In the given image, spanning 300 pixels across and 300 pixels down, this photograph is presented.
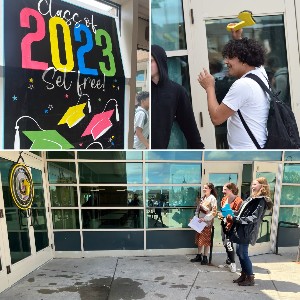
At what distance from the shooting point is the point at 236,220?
162cm

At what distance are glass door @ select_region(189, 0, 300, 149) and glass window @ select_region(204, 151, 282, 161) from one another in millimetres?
183

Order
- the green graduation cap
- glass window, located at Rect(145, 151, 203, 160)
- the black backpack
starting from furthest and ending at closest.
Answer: the green graduation cap → glass window, located at Rect(145, 151, 203, 160) → the black backpack

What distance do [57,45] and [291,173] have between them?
3.88 feet

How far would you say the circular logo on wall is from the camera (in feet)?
5.53

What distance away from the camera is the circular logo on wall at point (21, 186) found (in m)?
1.68

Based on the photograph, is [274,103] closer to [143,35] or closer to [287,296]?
[143,35]

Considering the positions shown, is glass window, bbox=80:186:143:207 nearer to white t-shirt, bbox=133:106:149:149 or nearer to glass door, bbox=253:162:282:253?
white t-shirt, bbox=133:106:149:149

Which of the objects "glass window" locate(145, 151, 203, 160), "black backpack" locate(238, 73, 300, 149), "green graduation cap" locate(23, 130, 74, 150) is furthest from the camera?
"green graduation cap" locate(23, 130, 74, 150)

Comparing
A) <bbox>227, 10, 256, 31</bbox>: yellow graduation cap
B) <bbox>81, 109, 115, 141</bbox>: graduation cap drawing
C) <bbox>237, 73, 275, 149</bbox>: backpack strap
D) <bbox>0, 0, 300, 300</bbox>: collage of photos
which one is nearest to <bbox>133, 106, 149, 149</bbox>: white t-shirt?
<bbox>0, 0, 300, 300</bbox>: collage of photos

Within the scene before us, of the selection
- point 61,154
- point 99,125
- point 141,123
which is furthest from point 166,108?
point 61,154

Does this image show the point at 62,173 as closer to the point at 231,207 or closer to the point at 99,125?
the point at 99,125

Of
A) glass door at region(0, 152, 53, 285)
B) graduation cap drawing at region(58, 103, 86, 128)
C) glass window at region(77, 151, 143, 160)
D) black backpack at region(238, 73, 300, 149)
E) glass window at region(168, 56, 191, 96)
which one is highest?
glass window at region(168, 56, 191, 96)

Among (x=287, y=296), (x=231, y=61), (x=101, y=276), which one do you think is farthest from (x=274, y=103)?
(x=101, y=276)

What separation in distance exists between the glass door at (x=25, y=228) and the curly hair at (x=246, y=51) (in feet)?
2.95
